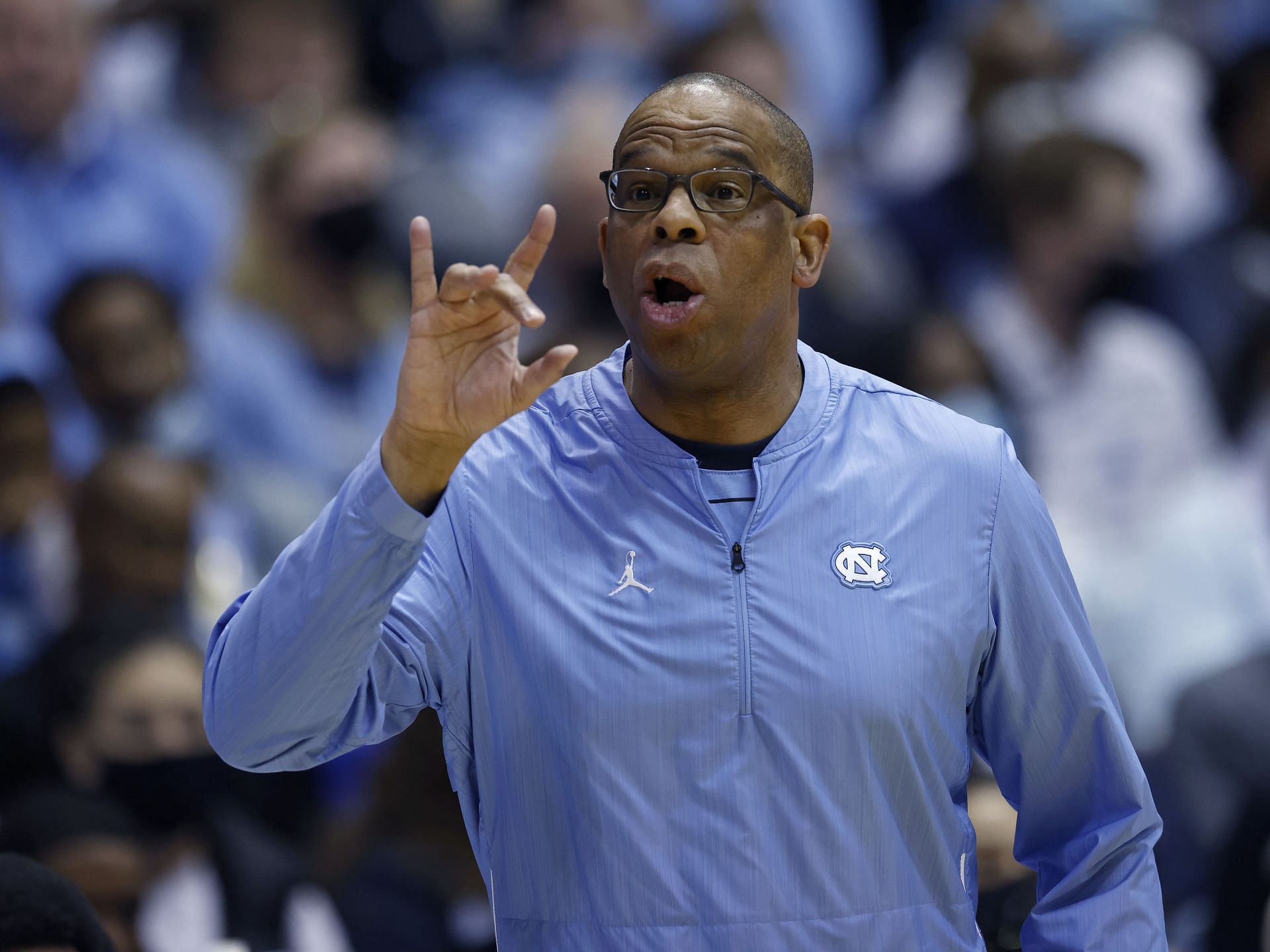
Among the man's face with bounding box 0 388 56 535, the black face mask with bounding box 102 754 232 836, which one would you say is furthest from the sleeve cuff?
the man's face with bounding box 0 388 56 535

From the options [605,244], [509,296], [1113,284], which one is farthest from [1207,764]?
[509,296]

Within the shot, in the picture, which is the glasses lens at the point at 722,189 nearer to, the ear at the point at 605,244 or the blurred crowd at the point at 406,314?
the ear at the point at 605,244

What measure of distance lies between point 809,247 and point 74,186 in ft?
12.6

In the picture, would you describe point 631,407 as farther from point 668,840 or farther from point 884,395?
point 668,840

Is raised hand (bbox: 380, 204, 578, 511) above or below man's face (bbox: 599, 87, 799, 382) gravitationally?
below

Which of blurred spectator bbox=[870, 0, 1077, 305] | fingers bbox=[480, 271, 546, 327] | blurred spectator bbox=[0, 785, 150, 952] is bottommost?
blurred spectator bbox=[0, 785, 150, 952]

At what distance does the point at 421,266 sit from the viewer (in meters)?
2.05

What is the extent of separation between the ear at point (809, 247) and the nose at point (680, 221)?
0.19m

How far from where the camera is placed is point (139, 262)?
5.54m

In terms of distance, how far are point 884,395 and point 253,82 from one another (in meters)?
4.29

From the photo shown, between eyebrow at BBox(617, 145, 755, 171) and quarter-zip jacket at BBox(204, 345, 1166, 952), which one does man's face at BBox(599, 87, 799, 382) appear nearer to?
eyebrow at BBox(617, 145, 755, 171)

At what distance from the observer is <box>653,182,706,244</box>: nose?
7.22ft

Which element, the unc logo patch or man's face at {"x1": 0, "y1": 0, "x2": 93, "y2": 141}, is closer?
the unc logo patch

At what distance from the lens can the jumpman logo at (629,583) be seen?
218cm
